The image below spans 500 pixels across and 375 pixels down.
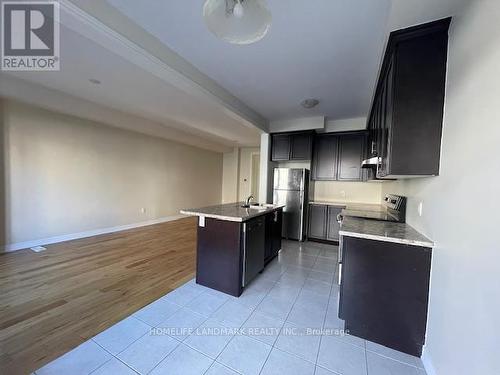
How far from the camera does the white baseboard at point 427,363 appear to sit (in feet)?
4.54

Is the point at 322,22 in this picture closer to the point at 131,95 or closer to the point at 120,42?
the point at 120,42

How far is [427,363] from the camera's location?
4.82 ft

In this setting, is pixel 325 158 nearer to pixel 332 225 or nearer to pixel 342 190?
pixel 342 190

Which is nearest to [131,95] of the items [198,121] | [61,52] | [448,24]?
[61,52]

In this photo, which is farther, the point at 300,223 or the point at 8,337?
the point at 300,223

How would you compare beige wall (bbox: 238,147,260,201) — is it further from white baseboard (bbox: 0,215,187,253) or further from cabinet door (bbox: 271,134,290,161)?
cabinet door (bbox: 271,134,290,161)

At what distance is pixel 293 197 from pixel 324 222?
808 mm

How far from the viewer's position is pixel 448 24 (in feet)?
4.67

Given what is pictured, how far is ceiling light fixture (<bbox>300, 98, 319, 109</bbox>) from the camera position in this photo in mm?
3236

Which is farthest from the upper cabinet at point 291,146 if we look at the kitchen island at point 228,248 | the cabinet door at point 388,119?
the cabinet door at point 388,119

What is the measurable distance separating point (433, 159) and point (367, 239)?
762 mm

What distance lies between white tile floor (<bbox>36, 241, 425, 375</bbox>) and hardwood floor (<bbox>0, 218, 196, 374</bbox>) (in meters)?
0.20
